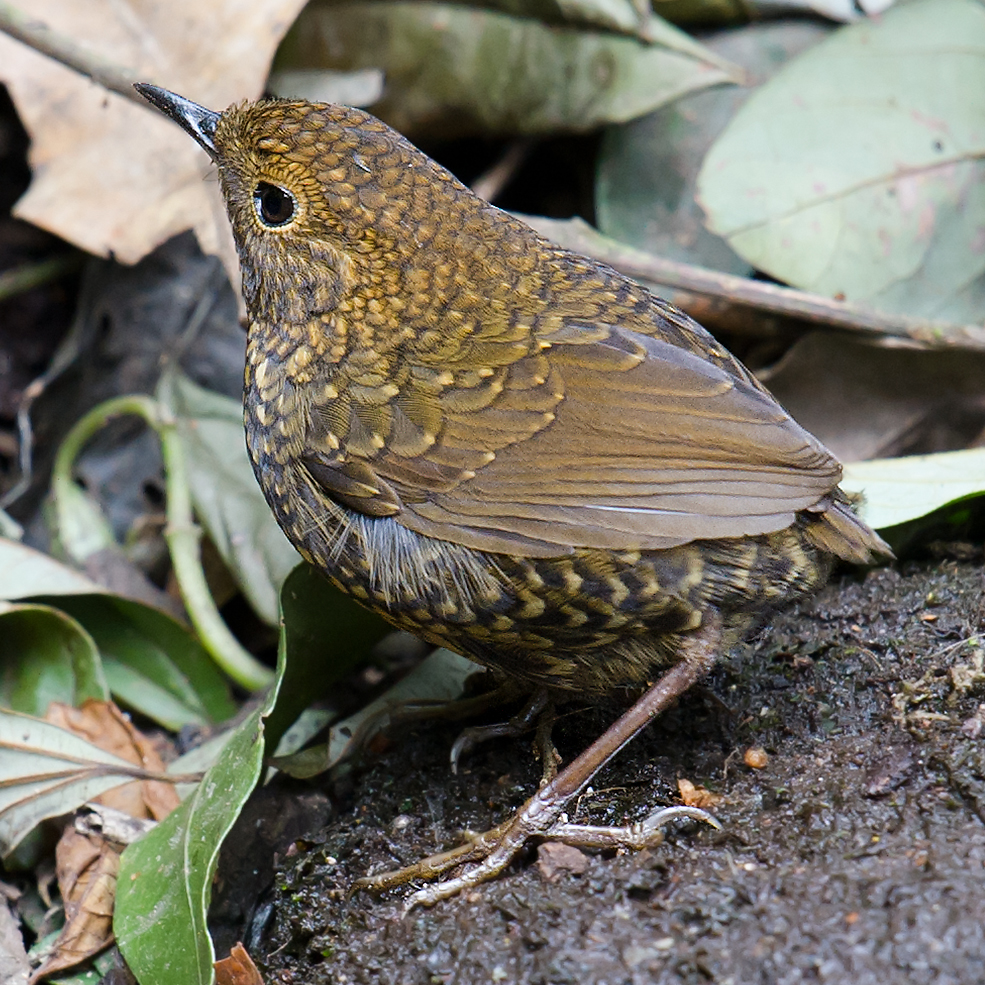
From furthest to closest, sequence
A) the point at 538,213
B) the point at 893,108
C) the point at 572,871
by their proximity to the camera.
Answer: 1. the point at 538,213
2. the point at 893,108
3. the point at 572,871

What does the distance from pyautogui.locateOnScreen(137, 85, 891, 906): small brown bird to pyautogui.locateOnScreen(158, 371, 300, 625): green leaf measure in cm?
84

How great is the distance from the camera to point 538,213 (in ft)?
16.6

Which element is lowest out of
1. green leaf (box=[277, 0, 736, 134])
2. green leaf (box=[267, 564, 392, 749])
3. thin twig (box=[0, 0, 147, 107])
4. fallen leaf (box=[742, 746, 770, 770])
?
fallen leaf (box=[742, 746, 770, 770])

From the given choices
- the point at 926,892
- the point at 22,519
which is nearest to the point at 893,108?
the point at 926,892

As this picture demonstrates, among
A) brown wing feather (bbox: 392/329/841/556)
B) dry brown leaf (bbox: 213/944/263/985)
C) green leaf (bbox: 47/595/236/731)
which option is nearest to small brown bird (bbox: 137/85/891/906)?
brown wing feather (bbox: 392/329/841/556)

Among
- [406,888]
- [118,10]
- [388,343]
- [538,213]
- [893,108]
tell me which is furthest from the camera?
[538,213]

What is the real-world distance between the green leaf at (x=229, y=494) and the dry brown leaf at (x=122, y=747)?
0.52 m

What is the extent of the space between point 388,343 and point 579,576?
748 mm

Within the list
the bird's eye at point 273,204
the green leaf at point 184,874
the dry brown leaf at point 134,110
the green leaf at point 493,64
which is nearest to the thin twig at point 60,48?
the dry brown leaf at point 134,110

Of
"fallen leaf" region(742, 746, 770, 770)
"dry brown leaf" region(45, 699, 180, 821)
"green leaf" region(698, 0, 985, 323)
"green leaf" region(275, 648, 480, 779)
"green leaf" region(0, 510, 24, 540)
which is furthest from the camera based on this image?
"green leaf" region(0, 510, 24, 540)

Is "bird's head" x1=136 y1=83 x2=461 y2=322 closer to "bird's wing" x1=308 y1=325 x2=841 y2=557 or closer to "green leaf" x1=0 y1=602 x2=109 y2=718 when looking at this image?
"bird's wing" x1=308 y1=325 x2=841 y2=557

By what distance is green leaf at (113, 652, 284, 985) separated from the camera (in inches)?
103

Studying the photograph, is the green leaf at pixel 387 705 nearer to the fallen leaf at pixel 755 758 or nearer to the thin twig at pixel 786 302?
the fallen leaf at pixel 755 758

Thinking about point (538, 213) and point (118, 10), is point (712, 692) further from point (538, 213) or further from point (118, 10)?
point (118, 10)
